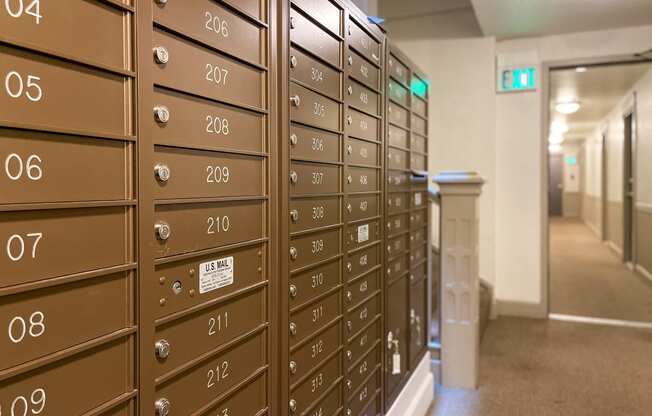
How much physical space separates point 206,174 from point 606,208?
28.8 ft

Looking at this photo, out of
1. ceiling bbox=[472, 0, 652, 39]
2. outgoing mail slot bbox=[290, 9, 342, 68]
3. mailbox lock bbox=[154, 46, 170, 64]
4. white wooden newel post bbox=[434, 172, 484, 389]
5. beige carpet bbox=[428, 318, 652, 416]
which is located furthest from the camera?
ceiling bbox=[472, 0, 652, 39]

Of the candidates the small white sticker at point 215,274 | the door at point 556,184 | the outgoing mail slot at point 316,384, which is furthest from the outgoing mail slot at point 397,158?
the door at point 556,184

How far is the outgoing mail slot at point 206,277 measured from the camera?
2.71ft

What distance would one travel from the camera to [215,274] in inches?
37.4

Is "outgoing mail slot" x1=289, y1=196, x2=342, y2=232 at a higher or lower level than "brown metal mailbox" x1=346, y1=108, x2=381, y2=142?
lower

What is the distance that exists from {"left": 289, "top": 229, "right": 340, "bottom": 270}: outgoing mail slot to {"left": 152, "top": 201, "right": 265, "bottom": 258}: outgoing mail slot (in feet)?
0.52

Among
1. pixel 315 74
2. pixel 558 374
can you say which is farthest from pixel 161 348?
Result: pixel 558 374

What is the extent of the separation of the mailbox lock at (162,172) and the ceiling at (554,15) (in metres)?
3.07

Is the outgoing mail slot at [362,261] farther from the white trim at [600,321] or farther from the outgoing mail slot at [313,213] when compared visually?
the white trim at [600,321]

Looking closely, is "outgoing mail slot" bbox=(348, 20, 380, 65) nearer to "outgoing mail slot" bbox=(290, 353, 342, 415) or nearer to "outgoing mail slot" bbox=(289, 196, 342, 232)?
"outgoing mail slot" bbox=(289, 196, 342, 232)

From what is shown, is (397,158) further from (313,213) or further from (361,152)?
(313,213)

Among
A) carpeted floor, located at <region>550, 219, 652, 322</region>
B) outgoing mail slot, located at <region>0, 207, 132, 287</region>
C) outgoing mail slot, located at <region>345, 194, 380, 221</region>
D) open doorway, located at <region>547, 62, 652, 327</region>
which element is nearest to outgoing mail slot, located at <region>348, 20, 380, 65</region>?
outgoing mail slot, located at <region>345, 194, 380, 221</region>

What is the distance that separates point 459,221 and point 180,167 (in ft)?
6.85

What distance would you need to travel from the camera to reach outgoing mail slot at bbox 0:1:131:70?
1.89 feet
